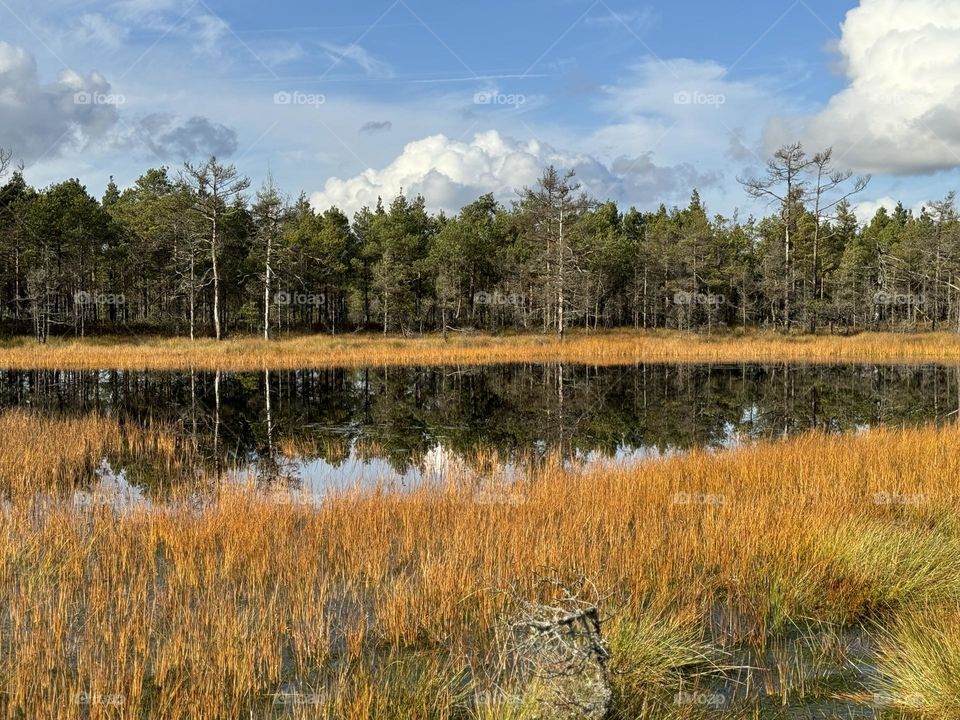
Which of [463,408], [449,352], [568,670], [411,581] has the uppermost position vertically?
[449,352]

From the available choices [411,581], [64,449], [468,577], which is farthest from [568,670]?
[64,449]

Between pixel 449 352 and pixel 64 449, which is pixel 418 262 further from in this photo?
pixel 64 449

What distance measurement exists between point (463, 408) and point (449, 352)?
71.3 feet

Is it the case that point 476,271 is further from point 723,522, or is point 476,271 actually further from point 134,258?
point 723,522

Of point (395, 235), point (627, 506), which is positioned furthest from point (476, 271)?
point (627, 506)

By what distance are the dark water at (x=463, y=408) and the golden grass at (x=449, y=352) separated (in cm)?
476

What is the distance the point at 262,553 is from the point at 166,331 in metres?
54.4

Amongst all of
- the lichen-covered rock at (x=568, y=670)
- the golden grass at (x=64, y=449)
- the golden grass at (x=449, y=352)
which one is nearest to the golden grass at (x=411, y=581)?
the lichen-covered rock at (x=568, y=670)

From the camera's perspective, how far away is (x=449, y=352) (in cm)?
4216

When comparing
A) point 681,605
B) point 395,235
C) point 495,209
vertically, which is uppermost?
point 495,209

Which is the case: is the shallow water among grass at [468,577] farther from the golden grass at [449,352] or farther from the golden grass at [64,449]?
the golden grass at [449,352]

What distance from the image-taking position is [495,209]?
90.2 m

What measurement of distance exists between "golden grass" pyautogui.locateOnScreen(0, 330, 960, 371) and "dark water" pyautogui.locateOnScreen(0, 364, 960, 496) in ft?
15.6

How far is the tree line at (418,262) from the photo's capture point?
49875 mm
